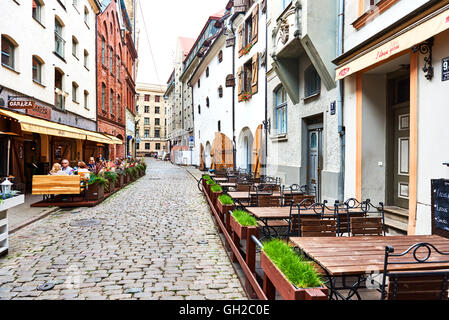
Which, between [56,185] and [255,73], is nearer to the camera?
[56,185]

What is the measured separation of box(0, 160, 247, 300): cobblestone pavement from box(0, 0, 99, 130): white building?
6390mm

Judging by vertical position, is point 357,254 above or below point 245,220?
below

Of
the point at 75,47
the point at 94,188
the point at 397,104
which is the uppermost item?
the point at 75,47

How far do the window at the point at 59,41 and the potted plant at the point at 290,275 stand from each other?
1692 centimetres

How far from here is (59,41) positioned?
54.2 ft

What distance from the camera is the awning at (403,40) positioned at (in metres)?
4.56

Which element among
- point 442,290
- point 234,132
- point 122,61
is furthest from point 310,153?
point 122,61

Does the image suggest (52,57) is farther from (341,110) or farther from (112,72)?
(341,110)

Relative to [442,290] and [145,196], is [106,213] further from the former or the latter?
[442,290]

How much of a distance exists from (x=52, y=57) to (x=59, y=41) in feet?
5.75

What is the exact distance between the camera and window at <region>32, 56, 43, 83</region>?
1377cm

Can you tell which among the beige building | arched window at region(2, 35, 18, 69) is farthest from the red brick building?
the beige building

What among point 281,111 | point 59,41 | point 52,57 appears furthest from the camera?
point 59,41

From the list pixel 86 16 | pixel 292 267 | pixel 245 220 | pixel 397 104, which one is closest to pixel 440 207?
pixel 245 220
